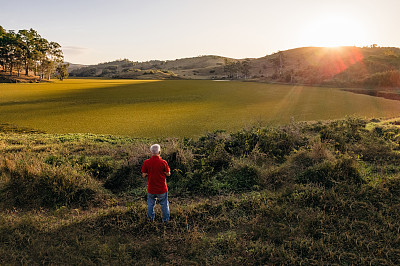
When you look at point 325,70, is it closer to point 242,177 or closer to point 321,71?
point 321,71

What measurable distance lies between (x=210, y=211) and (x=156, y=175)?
5.36 feet

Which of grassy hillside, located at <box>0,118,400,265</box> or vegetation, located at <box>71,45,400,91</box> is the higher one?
vegetation, located at <box>71,45,400,91</box>

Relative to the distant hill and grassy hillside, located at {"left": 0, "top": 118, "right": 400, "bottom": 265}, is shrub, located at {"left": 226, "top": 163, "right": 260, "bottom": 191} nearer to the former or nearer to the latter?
grassy hillside, located at {"left": 0, "top": 118, "right": 400, "bottom": 265}

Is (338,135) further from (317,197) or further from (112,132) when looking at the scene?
(112,132)

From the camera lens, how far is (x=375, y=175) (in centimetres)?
743

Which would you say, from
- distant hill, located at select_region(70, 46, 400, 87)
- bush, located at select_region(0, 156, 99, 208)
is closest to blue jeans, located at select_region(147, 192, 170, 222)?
bush, located at select_region(0, 156, 99, 208)

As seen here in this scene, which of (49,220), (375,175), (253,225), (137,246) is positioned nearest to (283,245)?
(253,225)

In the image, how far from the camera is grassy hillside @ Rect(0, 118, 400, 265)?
181 inches

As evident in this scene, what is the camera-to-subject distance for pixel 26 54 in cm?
6381

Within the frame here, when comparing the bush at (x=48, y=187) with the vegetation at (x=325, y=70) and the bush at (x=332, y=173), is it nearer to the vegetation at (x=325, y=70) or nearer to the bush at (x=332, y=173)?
the bush at (x=332, y=173)

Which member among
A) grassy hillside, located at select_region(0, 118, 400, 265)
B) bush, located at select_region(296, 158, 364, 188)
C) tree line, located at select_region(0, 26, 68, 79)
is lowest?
grassy hillside, located at select_region(0, 118, 400, 265)

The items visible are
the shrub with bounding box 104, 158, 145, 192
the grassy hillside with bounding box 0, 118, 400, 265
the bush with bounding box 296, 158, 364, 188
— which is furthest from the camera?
the shrub with bounding box 104, 158, 145, 192

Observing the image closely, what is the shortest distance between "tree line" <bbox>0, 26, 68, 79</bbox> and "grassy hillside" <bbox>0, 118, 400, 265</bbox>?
227 feet

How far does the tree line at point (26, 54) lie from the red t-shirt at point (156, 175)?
74646mm
